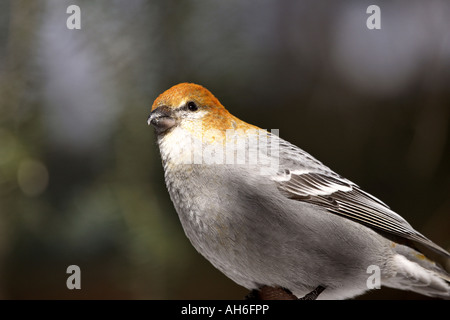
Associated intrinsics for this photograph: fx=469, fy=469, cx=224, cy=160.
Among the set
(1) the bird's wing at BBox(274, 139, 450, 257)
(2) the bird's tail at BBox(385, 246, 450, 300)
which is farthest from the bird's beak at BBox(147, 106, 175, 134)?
(2) the bird's tail at BBox(385, 246, 450, 300)

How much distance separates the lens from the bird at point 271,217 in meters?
0.81

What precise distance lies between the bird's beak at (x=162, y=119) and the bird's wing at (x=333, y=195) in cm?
23

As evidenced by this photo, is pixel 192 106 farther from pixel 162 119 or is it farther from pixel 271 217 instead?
pixel 271 217

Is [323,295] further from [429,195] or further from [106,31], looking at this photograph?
[106,31]

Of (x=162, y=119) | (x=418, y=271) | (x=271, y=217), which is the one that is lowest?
(x=418, y=271)

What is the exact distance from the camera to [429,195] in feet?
4.18

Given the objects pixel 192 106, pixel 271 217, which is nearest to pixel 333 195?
pixel 271 217

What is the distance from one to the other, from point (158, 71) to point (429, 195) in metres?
0.79

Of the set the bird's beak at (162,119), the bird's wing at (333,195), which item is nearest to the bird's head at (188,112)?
the bird's beak at (162,119)

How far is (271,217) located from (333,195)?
159 mm

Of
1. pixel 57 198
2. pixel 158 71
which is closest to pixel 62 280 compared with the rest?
pixel 57 198

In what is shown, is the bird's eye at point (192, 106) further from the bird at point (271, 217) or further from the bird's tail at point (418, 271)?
the bird's tail at point (418, 271)

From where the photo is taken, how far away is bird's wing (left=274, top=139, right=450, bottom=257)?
86cm

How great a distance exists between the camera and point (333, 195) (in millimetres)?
918
